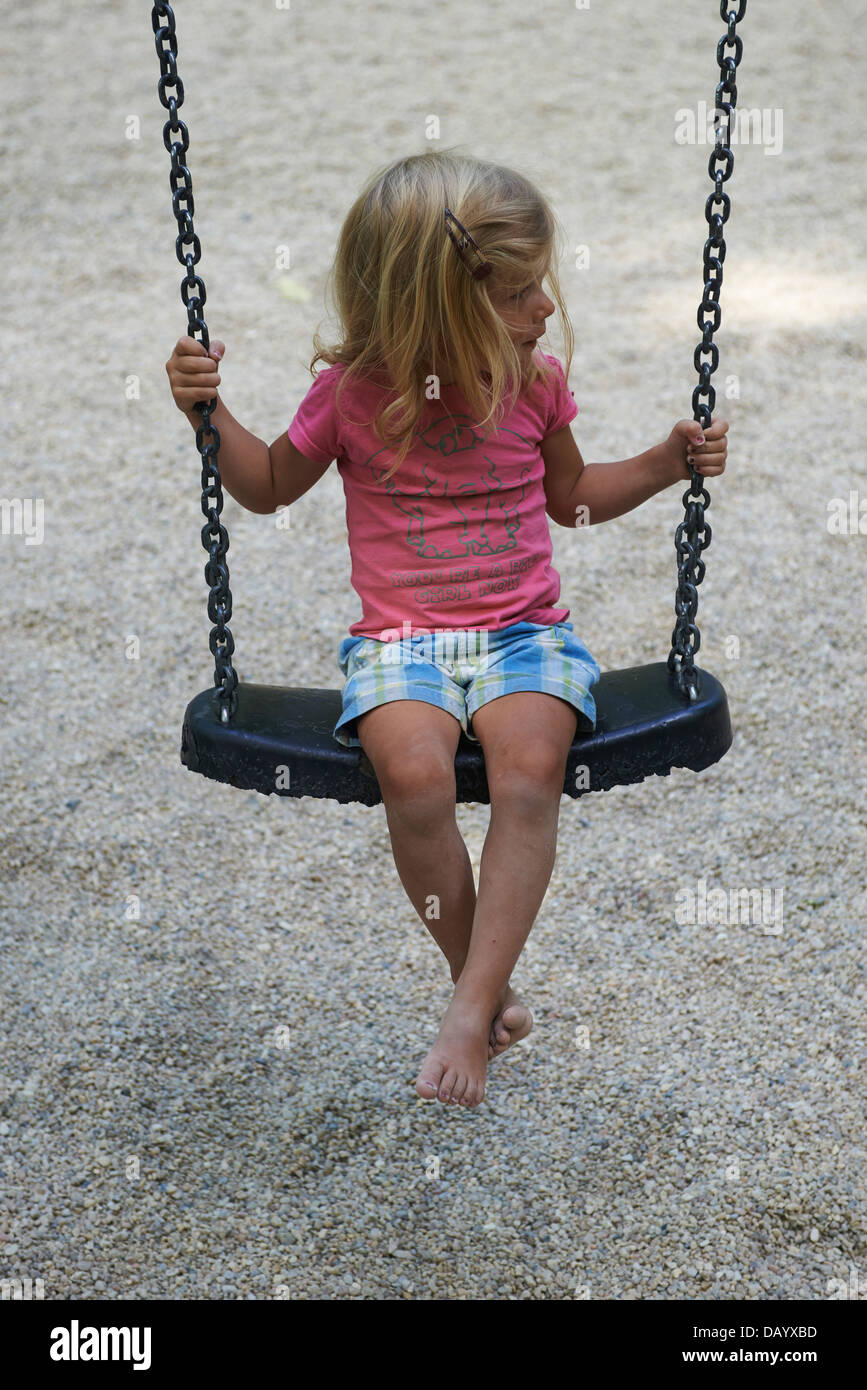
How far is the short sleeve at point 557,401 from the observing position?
1.93 m

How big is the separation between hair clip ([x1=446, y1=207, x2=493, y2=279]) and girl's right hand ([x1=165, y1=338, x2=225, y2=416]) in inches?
12.5

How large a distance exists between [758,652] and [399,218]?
77.8 inches

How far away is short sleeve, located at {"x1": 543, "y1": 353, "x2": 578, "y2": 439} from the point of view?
6.33ft

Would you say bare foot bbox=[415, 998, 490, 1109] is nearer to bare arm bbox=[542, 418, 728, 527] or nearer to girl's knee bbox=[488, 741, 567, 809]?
girl's knee bbox=[488, 741, 567, 809]

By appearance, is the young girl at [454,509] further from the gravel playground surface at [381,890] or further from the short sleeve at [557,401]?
the gravel playground surface at [381,890]

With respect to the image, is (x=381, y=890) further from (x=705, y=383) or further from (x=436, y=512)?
(x=705, y=383)

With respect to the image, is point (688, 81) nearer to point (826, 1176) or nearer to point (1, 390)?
point (1, 390)

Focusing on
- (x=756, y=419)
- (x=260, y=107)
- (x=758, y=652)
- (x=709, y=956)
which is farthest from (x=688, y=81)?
(x=709, y=956)

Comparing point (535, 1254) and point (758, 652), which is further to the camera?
point (758, 652)

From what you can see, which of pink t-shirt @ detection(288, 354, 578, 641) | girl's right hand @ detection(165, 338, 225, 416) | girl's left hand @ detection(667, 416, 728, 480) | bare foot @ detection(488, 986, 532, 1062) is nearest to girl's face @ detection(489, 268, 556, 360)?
pink t-shirt @ detection(288, 354, 578, 641)

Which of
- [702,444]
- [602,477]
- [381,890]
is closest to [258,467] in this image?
[602,477]

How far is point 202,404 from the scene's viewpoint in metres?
1.80

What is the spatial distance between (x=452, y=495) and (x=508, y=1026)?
2.26 ft

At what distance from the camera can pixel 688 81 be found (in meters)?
7.79
